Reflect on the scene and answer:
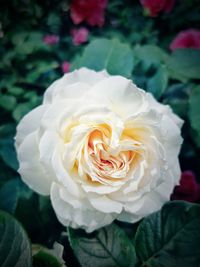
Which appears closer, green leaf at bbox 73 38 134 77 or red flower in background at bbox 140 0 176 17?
green leaf at bbox 73 38 134 77

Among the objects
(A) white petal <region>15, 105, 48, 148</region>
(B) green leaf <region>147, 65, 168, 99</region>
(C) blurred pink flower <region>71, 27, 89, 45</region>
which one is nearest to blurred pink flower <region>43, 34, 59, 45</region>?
(C) blurred pink flower <region>71, 27, 89, 45</region>

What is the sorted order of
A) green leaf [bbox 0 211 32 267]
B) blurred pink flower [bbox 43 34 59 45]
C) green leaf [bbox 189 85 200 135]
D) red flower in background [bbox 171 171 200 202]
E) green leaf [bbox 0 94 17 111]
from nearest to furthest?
green leaf [bbox 0 211 32 267] < green leaf [bbox 189 85 200 135] < red flower in background [bbox 171 171 200 202] < green leaf [bbox 0 94 17 111] < blurred pink flower [bbox 43 34 59 45]

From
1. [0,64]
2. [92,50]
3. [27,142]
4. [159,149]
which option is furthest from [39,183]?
[0,64]

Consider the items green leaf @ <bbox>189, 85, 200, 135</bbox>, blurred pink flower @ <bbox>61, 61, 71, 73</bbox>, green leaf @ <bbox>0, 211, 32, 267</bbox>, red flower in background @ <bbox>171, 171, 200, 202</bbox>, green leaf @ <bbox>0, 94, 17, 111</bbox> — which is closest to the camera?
green leaf @ <bbox>0, 211, 32, 267</bbox>

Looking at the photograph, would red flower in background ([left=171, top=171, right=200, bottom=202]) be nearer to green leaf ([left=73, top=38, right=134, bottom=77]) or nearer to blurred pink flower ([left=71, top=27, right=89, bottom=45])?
green leaf ([left=73, top=38, right=134, bottom=77])

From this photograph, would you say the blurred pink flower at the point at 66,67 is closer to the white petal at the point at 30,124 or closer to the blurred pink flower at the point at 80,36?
the blurred pink flower at the point at 80,36

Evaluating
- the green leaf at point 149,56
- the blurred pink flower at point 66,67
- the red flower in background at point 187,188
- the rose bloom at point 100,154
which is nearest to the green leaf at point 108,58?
the green leaf at point 149,56

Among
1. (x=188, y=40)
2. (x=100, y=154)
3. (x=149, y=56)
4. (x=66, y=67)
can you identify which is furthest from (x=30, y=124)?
(x=66, y=67)
